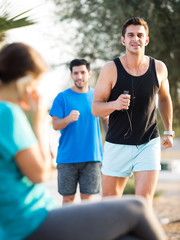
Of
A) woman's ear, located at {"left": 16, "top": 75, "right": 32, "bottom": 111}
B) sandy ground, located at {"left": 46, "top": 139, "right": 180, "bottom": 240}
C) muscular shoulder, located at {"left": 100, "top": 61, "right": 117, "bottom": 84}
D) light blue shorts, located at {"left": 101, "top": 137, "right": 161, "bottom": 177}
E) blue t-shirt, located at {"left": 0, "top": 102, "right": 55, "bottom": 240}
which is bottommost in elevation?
sandy ground, located at {"left": 46, "top": 139, "right": 180, "bottom": 240}

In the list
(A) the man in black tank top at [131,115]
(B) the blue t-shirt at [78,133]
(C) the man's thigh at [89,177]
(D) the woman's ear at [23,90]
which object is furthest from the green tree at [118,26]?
(D) the woman's ear at [23,90]

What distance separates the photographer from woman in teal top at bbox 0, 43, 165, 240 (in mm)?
1823

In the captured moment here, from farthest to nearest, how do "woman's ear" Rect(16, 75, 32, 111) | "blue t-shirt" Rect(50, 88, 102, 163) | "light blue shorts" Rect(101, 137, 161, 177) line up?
"blue t-shirt" Rect(50, 88, 102, 163) → "light blue shorts" Rect(101, 137, 161, 177) → "woman's ear" Rect(16, 75, 32, 111)

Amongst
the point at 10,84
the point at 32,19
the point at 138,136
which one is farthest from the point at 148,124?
the point at 10,84

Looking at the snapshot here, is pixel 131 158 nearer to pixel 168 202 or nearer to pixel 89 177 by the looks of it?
pixel 89 177

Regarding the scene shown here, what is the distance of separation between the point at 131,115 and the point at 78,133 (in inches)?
44.2

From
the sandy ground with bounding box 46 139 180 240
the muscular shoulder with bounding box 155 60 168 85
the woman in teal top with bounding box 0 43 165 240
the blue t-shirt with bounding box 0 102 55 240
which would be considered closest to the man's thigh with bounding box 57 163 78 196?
the muscular shoulder with bounding box 155 60 168 85

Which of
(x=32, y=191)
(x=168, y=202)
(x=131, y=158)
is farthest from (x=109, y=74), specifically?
(x=168, y=202)

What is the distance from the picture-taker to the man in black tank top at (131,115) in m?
3.41

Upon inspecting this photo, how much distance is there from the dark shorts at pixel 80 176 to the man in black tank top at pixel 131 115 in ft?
3.22

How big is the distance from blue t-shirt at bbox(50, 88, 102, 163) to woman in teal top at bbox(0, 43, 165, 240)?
240 cm

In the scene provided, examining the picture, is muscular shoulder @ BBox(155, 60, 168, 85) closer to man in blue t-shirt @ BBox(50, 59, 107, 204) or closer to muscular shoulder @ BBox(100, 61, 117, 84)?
muscular shoulder @ BBox(100, 61, 117, 84)

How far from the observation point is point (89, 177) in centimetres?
452

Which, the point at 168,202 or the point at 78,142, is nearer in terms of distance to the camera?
the point at 78,142
